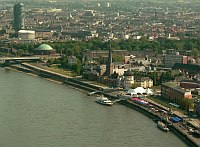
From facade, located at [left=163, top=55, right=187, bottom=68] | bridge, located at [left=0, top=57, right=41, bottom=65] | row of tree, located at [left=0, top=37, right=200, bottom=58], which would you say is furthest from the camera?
row of tree, located at [left=0, top=37, right=200, bottom=58]

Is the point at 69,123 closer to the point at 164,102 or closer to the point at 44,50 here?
the point at 164,102

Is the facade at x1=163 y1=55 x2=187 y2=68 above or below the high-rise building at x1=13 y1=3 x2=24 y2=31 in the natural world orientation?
below

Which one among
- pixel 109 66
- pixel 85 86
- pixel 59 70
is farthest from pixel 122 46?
pixel 85 86

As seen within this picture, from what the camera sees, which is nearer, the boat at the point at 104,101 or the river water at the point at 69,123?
the river water at the point at 69,123

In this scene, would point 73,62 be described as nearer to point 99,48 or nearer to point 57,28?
point 99,48

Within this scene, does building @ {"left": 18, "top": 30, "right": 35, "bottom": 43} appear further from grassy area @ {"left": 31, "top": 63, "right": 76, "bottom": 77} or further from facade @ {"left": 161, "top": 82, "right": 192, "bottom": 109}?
facade @ {"left": 161, "top": 82, "right": 192, "bottom": 109}

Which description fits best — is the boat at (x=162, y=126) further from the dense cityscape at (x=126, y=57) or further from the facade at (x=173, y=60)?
the facade at (x=173, y=60)

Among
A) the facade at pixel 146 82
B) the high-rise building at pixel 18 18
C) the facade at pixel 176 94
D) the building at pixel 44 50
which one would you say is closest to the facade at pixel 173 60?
the facade at pixel 146 82

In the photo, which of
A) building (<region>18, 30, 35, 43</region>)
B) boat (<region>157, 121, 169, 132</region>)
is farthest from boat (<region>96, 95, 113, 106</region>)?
building (<region>18, 30, 35, 43</region>)
